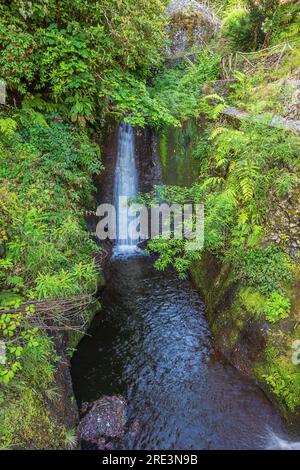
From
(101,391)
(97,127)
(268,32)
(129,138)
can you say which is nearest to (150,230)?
(129,138)

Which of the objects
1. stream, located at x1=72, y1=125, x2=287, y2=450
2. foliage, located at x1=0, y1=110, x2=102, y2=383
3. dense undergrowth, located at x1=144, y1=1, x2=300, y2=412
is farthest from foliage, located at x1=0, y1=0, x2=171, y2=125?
stream, located at x1=72, y1=125, x2=287, y2=450

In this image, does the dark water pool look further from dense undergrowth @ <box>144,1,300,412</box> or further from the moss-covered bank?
dense undergrowth @ <box>144,1,300,412</box>

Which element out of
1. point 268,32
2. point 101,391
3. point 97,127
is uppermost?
point 268,32

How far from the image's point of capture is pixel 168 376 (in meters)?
5.86

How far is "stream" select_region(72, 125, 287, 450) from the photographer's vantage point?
477 cm

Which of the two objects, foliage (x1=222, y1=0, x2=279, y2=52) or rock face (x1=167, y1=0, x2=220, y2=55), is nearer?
foliage (x1=222, y1=0, x2=279, y2=52)

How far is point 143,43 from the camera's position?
7.25m

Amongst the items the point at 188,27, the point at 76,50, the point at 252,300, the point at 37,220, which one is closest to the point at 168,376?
the point at 252,300

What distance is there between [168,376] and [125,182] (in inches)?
270

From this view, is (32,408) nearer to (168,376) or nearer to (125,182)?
(168,376)

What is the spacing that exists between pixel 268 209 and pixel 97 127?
4.88 meters

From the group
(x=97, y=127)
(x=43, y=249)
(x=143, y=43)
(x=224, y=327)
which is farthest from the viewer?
(x=97, y=127)

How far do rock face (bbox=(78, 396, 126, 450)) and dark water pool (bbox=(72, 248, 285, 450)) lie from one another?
167mm
